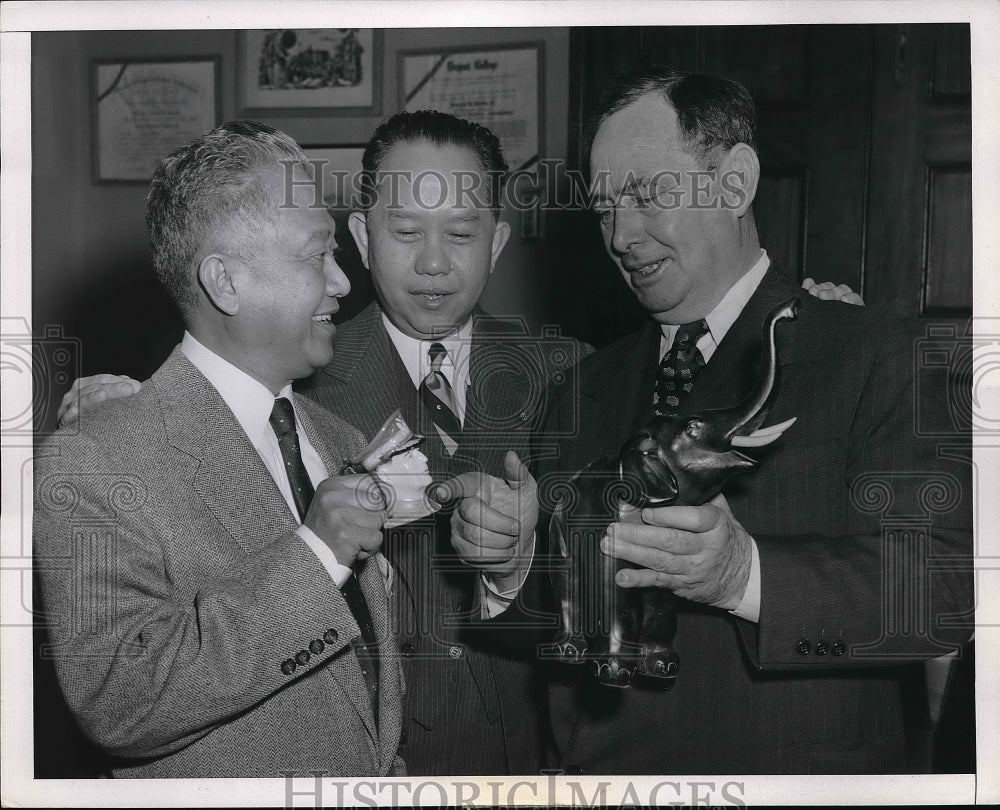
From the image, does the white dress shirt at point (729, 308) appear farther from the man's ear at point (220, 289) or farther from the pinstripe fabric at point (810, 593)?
the man's ear at point (220, 289)

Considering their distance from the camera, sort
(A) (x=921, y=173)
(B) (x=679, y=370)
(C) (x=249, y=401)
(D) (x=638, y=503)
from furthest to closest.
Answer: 1. (A) (x=921, y=173)
2. (B) (x=679, y=370)
3. (C) (x=249, y=401)
4. (D) (x=638, y=503)

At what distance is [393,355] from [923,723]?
114 centimetres

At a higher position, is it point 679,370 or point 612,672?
point 679,370

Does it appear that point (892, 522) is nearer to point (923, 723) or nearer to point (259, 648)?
point (923, 723)

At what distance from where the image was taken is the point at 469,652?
1.76 meters

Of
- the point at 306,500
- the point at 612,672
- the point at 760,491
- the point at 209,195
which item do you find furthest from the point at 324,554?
the point at 760,491

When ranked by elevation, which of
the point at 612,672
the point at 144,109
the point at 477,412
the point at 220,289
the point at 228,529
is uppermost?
the point at 144,109

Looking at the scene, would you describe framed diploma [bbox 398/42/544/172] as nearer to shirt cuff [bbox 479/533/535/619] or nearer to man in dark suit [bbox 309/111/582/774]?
man in dark suit [bbox 309/111/582/774]

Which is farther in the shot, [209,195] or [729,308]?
[729,308]

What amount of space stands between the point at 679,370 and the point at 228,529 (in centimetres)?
80

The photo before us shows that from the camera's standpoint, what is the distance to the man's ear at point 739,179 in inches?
69.5

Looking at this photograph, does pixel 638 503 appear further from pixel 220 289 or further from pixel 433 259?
pixel 220 289

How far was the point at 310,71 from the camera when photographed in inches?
72.4

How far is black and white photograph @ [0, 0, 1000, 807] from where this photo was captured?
1598mm
